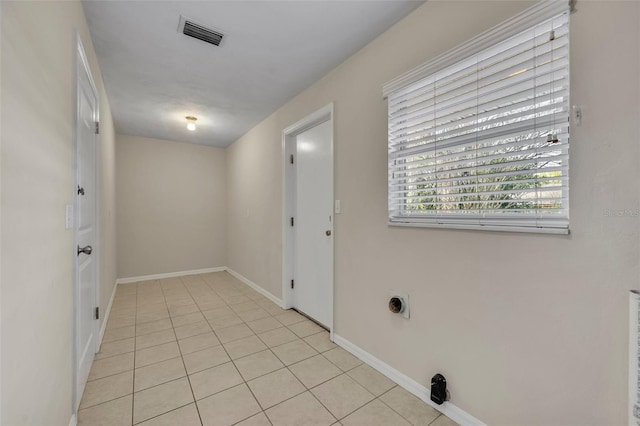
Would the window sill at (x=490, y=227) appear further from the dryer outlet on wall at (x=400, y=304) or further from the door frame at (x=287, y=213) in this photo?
the door frame at (x=287, y=213)

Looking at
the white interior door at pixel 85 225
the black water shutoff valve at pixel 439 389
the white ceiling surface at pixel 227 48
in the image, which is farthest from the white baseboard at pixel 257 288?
the white ceiling surface at pixel 227 48

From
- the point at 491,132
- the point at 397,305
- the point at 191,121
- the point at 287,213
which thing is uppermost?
the point at 191,121

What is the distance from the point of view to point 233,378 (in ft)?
6.35

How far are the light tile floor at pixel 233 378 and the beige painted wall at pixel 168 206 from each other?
5.88ft

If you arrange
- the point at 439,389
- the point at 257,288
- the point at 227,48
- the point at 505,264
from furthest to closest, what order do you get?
the point at 257,288 < the point at 227,48 < the point at 439,389 < the point at 505,264

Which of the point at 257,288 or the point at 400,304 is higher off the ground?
the point at 400,304

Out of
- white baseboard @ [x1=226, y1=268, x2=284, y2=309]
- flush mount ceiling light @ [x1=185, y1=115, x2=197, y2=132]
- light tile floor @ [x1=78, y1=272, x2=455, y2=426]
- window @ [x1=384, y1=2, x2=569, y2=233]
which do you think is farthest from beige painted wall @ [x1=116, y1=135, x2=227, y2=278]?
window @ [x1=384, y1=2, x2=569, y2=233]

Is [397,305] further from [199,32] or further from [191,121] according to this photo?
[191,121]

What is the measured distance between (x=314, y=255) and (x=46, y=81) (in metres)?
2.38

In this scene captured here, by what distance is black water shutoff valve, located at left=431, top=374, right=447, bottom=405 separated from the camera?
1.56 m

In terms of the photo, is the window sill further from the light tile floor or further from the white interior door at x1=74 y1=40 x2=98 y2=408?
the white interior door at x1=74 y1=40 x2=98 y2=408

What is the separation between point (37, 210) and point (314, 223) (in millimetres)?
2192

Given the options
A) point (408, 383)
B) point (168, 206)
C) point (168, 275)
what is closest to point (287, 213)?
point (408, 383)

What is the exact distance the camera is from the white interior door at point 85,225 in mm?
1658
